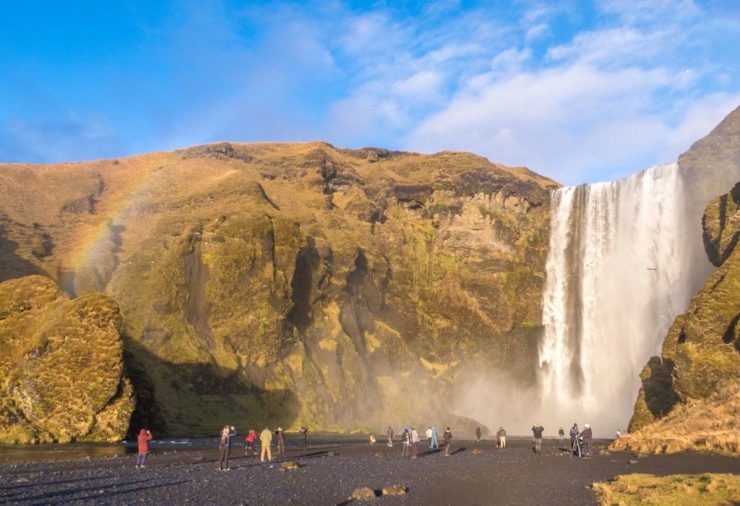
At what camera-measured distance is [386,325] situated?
9038cm

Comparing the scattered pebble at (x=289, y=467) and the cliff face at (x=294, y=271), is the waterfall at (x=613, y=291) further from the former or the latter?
the scattered pebble at (x=289, y=467)

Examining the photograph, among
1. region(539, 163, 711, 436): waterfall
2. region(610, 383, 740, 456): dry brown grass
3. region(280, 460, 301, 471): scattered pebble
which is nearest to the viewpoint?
region(280, 460, 301, 471): scattered pebble

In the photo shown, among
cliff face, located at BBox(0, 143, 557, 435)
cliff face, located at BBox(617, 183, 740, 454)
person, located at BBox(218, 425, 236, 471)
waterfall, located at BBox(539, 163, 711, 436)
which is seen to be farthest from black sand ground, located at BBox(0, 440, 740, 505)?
waterfall, located at BBox(539, 163, 711, 436)

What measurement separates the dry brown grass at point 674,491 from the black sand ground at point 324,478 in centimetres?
109

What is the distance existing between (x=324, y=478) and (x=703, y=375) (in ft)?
117

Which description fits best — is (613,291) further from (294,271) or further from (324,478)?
(324,478)

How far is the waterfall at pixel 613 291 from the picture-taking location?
256 ft

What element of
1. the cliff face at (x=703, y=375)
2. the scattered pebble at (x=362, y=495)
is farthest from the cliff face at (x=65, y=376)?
the cliff face at (x=703, y=375)

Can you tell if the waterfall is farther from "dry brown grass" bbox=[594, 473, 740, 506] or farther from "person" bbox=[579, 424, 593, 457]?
"dry brown grass" bbox=[594, 473, 740, 506]

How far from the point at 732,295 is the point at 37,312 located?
58.2 m

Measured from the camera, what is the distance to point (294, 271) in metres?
80.6

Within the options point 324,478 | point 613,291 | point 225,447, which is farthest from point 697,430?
point 613,291

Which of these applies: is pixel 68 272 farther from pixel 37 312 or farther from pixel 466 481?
pixel 466 481

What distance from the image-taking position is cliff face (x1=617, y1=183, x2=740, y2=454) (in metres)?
41.3
